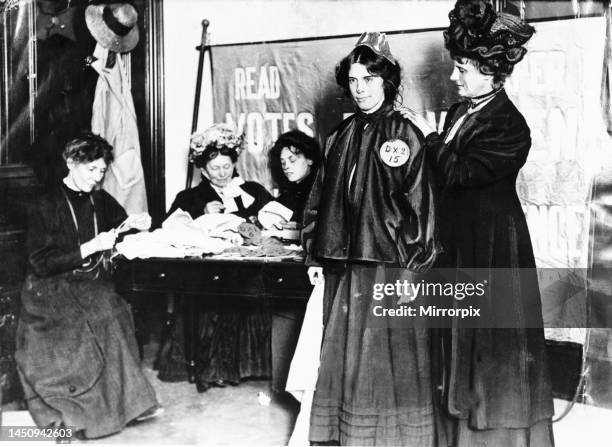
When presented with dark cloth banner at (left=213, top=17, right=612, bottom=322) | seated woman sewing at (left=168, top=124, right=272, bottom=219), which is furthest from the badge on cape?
seated woman sewing at (left=168, top=124, right=272, bottom=219)

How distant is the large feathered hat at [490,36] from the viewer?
259cm

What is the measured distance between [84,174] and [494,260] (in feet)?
5.69

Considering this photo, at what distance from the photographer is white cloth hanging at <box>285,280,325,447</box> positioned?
2634mm

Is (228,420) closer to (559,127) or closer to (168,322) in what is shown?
(168,322)

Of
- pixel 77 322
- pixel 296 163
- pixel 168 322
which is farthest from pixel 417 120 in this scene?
pixel 77 322

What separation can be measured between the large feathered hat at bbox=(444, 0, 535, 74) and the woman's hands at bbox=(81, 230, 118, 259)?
1.61 m

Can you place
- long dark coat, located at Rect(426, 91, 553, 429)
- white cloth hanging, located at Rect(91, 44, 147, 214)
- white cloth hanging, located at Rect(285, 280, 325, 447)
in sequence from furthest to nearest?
1. white cloth hanging, located at Rect(91, 44, 147, 214)
2. white cloth hanging, located at Rect(285, 280, 325, 447)
3. long dark coat, located at Rect(426, 91, 553, 429)

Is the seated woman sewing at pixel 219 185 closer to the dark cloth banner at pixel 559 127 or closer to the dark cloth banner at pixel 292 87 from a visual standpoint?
the dark cloth banner at pixel 292 87

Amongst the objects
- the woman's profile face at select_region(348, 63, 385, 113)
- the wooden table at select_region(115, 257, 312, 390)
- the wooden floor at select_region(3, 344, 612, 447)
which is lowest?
the wooden floor at select_region(3, 344, 612, 447)

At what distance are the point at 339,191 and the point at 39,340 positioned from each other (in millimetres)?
1414

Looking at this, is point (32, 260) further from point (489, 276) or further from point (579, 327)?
point (579, 327)

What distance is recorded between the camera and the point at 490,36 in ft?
8.49

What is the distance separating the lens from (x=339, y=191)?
264cm

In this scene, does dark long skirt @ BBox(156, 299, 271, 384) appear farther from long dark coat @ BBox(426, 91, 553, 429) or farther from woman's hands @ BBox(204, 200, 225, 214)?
long dark coat @ BBox(426, 91, 553, 429)
